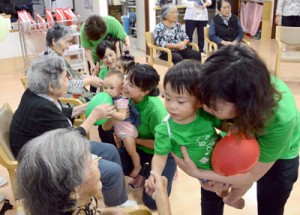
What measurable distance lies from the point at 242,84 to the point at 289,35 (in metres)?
4.28

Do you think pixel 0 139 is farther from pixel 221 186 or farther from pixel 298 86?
pixel 298 86

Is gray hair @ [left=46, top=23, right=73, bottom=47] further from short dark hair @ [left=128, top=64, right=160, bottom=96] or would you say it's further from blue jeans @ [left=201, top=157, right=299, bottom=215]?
blue jeans @ [left=201, top=157, right=299, bottom=215]

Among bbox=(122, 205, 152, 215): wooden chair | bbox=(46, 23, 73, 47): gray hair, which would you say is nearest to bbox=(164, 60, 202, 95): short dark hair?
bbox=(122, 205, 152, 215): wooden chair

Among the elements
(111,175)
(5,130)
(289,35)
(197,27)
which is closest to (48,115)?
(5,130)

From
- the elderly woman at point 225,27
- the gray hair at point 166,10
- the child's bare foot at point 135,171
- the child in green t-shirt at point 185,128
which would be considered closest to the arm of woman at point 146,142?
the child's bare foot at point 135,171

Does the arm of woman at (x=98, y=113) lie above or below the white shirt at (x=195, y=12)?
below

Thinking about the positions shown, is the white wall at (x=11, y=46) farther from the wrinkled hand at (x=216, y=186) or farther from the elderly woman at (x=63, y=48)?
the wrinkled hand at (x=216, y=186)

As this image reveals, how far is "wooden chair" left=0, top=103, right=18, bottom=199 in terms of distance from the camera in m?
2.00

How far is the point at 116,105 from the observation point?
2.36m

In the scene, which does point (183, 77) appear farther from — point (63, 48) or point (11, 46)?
point (11, 46)

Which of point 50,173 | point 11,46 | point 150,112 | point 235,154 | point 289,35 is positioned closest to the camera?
point 50,173

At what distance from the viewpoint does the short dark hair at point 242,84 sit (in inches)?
42.6

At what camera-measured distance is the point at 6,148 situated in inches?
81.4

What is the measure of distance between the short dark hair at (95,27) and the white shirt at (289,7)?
3.48 meters
